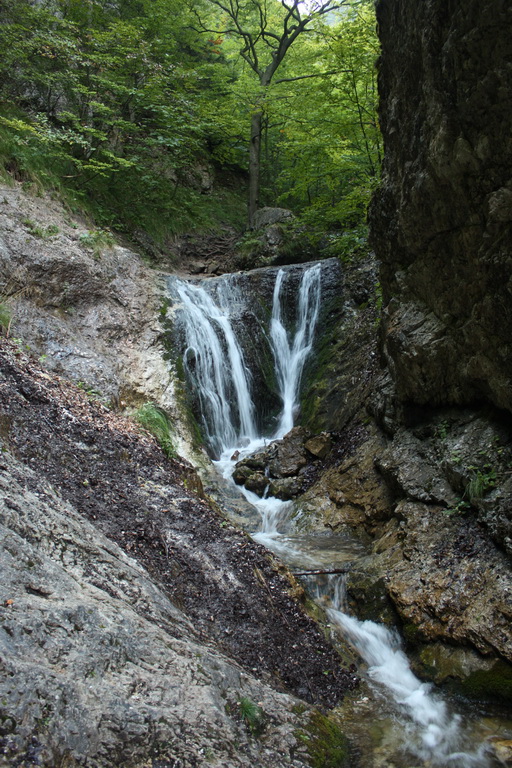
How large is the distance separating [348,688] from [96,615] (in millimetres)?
2611

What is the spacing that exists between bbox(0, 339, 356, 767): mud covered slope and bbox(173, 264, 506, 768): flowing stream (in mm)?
587

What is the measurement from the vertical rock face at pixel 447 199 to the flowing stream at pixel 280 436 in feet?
9.01

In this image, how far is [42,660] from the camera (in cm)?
207

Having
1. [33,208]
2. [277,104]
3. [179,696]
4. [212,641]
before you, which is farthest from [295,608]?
[277,104]

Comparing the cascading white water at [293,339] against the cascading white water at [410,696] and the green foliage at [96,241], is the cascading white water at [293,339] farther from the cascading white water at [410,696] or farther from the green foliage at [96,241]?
the cascading white water at [410,696]

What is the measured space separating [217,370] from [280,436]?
1995 mm

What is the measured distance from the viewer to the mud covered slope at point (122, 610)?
1999 millimetres

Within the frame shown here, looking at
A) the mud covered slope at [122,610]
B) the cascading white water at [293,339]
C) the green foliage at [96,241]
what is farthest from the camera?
the cascading white water at [293,339]

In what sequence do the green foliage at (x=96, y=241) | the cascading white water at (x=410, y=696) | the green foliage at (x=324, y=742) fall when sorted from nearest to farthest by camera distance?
1. the green foliage at (x=324, y=742)
2. the cascading white water at (x=410, y=696)
3. the green foliage at (x=96, y=241)

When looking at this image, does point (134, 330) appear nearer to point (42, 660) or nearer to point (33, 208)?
point (33, 208)

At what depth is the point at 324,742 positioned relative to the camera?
298cm

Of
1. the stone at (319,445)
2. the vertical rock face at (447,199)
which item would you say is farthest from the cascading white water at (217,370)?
the vertical rock face at (447,199)

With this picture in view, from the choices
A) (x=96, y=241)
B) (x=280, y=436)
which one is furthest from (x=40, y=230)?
(x=280, y=436)

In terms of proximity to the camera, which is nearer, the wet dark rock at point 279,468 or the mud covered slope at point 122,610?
the mud covered slope at point 122,610
